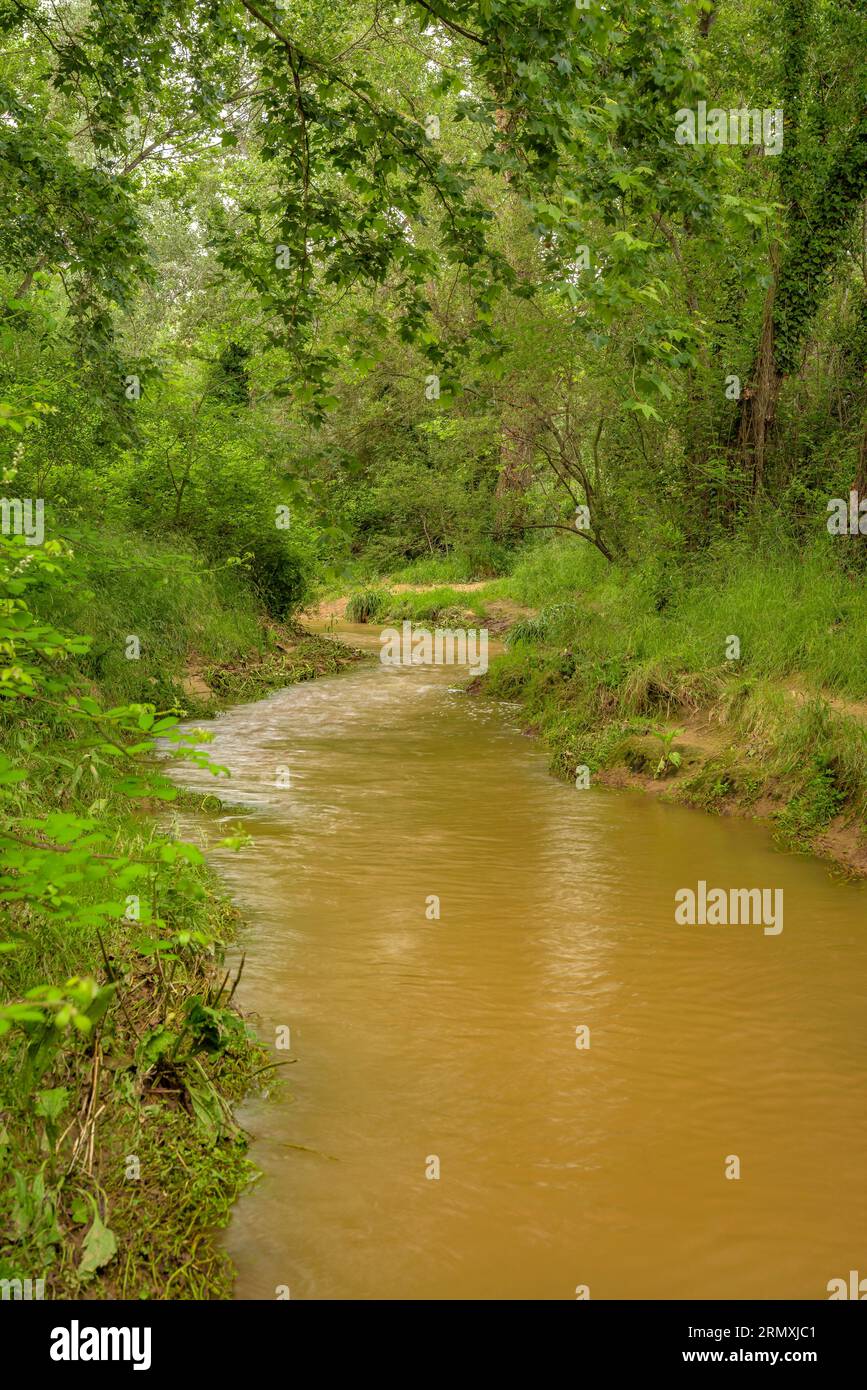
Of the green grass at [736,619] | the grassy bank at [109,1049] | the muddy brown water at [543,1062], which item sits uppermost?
the green grass at [736,619]

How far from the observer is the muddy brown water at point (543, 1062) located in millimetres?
3316

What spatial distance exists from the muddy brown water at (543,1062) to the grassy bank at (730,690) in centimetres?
61

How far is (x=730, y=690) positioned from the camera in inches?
373

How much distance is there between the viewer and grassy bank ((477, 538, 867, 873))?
795cm

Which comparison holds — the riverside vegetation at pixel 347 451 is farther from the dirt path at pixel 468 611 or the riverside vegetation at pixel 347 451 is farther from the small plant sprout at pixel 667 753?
the dirt path at pixel 468 611

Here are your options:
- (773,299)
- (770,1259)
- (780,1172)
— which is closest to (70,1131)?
(770,1259)

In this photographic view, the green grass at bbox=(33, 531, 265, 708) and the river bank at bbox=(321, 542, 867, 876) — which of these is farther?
the green grass at bbox=(33, 531, 265, 708)

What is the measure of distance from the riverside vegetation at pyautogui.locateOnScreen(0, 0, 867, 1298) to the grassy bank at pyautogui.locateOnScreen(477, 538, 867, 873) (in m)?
0.05

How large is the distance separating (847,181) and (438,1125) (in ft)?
37.5

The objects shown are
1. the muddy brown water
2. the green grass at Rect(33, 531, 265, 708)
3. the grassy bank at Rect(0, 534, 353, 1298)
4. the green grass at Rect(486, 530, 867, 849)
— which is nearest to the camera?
the grassy bank at Rect(0, 534, 353, 1298)

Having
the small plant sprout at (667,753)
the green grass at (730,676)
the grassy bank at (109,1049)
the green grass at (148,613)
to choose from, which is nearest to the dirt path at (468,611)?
the green grass at (148,613)

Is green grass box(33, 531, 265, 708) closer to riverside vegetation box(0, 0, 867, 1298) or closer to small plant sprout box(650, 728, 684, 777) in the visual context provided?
riverside vegetation box(0, 0, 867, 1298)

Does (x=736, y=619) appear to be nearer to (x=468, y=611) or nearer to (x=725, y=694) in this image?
(x=725, y=694)

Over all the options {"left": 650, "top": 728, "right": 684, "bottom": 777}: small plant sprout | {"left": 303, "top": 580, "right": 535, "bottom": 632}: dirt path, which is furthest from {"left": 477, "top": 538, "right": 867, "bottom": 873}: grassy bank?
{"left": 303, "top": 580, "right": 535, "bottom": 632}: dirt path
